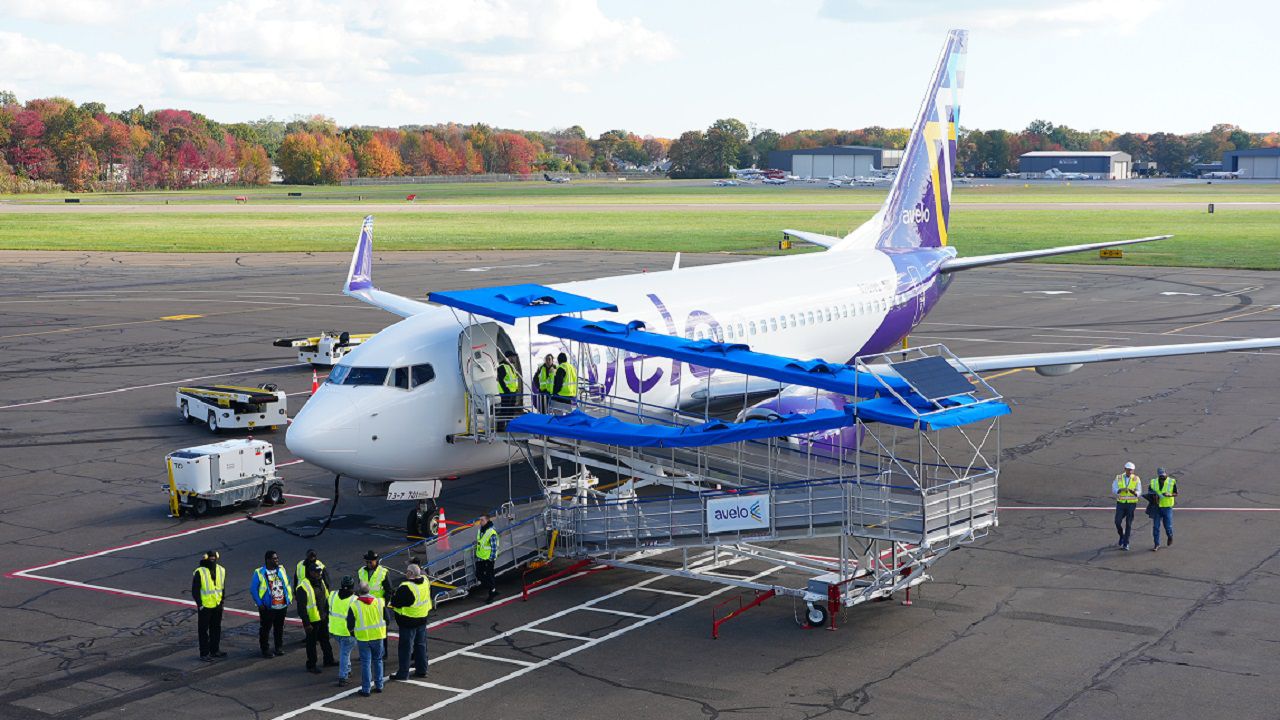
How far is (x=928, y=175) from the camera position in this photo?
147ft

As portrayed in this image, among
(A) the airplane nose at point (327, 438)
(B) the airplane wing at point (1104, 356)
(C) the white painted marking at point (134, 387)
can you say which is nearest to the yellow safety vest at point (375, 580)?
(A) the airplane nose at point (327, 438)

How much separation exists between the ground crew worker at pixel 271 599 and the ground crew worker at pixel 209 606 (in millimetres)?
573

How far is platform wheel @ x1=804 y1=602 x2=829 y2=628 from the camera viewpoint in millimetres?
21969

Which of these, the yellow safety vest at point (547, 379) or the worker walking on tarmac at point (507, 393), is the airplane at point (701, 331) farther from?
the yellow safety vest at point (547, 379)

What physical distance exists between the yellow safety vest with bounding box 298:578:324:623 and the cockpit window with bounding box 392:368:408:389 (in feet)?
20.1

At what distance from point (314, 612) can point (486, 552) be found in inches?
151

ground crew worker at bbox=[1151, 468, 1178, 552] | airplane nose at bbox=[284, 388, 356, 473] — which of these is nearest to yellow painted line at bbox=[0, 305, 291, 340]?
airplane nose at bbox=[284, 388, 356, 473]

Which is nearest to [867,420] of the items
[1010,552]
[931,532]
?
[931,532]

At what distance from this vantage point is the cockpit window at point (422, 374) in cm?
2642

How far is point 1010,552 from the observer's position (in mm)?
26359

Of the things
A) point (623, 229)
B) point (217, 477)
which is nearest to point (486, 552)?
point (217, 477)

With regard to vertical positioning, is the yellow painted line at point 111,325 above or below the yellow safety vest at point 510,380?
below

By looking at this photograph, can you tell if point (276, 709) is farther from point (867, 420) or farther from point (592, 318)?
point (592, 318)

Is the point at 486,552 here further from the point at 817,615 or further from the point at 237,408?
the point at 237,408
